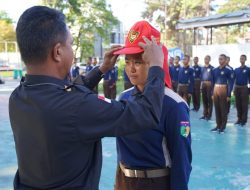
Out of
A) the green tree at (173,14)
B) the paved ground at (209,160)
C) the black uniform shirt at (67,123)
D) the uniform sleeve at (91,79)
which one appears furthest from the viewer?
the green tree at (173,14)

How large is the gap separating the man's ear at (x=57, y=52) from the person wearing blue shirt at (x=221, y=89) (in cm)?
746

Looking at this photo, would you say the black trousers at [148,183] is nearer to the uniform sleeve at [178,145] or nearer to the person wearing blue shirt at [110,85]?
the uniform sleeve at [178,145]

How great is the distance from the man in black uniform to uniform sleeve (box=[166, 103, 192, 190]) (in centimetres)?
51

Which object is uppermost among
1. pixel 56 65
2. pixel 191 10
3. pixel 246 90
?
pixel 191 10

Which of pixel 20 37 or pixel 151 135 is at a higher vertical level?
pixel 20 37

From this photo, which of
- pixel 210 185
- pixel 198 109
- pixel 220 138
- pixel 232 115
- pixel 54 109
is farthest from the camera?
pixel 198 109

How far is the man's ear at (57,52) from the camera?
1564mm

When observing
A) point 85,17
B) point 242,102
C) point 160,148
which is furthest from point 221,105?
point 85,17

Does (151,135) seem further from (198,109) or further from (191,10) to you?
(191,10)

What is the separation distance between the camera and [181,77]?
1183 cm

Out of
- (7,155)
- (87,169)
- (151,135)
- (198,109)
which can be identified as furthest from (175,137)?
(198,109)

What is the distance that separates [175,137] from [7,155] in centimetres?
491

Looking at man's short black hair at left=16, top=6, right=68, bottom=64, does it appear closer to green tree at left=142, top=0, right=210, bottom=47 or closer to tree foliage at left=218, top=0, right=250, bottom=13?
tree foliage at left=218, top=0, right=250, bottom=13

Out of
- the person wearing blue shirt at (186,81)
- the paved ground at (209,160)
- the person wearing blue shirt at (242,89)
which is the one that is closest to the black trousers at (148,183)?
the paved ground at (209,160)
